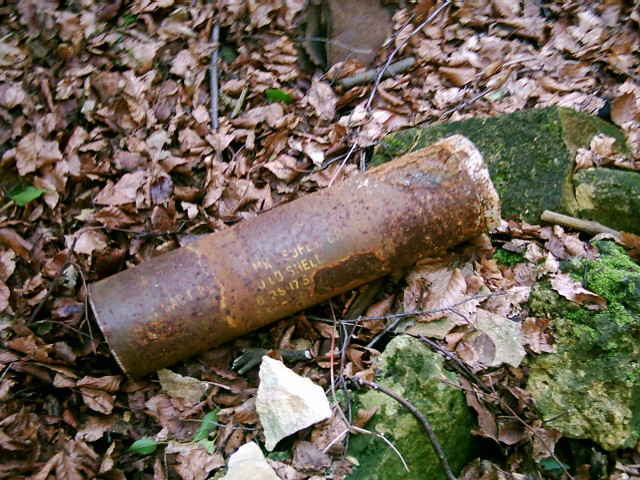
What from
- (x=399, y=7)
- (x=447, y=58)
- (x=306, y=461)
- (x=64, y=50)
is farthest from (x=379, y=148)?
(x=64, y=50)

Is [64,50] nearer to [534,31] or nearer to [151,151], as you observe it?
[151,151]

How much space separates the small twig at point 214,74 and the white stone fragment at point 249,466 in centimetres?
213

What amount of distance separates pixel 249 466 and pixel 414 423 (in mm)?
776

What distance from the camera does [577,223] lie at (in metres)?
2.78

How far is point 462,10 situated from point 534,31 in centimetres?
59

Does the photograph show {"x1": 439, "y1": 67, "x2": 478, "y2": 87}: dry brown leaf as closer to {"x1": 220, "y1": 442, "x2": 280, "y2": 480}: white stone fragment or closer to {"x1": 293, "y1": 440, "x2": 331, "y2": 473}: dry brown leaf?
{"x1": 293, "y1": 440, "x2": 331, "y2": 473}: dry brown leaf

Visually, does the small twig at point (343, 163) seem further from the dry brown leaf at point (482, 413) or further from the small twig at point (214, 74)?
the dry brown leaf at point (482, 413)

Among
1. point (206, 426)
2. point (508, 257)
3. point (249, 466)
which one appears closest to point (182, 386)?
point (206, 426)

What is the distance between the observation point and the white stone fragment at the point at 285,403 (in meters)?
2.20

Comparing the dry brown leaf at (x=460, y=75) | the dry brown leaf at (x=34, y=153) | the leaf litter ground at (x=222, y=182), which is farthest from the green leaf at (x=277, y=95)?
the dry brown leaf at (x=34, y=153)

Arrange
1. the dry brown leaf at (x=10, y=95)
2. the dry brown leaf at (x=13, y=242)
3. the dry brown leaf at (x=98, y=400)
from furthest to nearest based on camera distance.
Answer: the dry brown leaf at (x=10, y=95) → the dry brown leaf at (x=13, y=242) → the dry brown leaf at (x=98, y=400)

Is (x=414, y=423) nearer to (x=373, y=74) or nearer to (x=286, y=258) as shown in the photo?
(x=286, y=258)

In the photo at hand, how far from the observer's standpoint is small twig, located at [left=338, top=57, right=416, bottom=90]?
3627mm

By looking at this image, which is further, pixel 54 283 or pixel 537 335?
pixel 54 283
